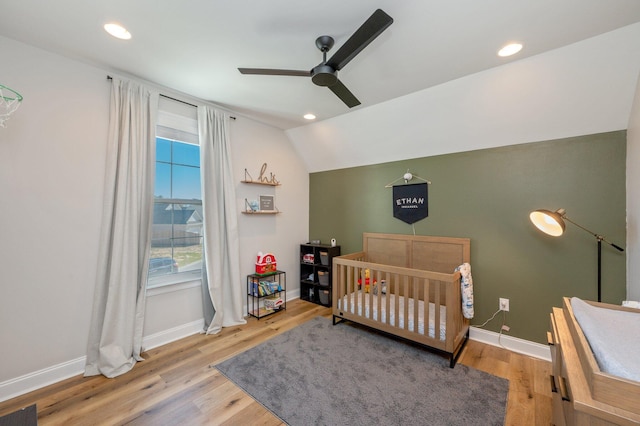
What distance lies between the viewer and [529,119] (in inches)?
90.2

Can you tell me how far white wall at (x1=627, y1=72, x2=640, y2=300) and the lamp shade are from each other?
432 millimetres

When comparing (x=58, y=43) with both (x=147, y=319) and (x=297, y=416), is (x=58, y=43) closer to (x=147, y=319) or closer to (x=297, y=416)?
(x=147, y=319)

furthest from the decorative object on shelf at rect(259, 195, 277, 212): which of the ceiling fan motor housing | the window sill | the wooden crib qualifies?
the ceiling fan motor housing

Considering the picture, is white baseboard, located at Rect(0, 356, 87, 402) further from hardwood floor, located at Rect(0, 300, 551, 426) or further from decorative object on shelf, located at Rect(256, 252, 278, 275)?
decorative object on shelf, located at Rect(256, 252, 278, 275)

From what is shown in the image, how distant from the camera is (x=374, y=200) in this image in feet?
11.5

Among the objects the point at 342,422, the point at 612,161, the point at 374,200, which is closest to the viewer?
the point at 342,422

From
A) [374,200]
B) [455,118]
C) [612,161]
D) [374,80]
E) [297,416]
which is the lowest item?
[297,416]

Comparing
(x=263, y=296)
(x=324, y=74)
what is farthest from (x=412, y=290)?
(x=324, y=74)

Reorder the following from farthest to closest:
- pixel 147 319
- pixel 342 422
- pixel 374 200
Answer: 1. pixel 374 200
2. pixel 147 319
3. pixel 342 422

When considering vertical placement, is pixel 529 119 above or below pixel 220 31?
below

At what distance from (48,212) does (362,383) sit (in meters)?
2.75

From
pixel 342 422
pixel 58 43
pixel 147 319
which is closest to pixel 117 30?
pixel 58 43

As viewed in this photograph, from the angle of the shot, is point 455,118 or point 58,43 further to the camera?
point 455,118

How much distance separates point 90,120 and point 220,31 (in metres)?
1.42
